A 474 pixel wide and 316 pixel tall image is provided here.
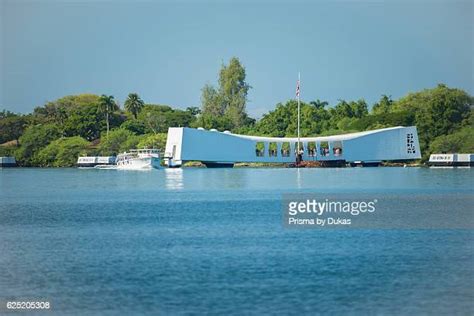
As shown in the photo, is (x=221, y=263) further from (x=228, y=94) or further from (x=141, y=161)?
(x=228, y=94)

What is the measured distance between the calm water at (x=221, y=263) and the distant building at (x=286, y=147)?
185 ft

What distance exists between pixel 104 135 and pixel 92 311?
10152cm

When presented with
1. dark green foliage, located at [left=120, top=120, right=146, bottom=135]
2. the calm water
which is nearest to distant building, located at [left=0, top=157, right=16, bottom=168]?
dark green foliage, located at [left=120, top=120, right=146, bottom=135]

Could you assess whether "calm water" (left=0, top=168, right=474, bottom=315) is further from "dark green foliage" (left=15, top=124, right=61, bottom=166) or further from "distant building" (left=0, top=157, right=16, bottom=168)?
"distant building" (left=0, top=157, right=16, bottom=168)

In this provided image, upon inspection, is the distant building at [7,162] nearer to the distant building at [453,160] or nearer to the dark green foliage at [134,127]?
the dark green foliage at [134,127]

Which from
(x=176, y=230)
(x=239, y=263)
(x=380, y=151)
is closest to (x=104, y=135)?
(x=380, y=151)

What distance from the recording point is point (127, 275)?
903 inches

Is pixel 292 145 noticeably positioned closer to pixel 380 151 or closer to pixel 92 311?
pixel 380 151

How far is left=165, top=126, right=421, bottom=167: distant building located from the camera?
98312 mm

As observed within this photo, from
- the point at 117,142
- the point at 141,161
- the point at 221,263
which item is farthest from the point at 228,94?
the point at 221,263

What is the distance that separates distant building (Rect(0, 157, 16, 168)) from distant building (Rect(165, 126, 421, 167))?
90.6ft

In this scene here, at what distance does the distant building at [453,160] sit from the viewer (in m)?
97.2

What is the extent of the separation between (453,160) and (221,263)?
248 feet

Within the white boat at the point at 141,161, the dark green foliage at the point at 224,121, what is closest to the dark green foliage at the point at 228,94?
the dark green foliage at the point at 224,121
